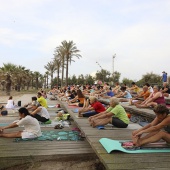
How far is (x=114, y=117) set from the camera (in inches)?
319

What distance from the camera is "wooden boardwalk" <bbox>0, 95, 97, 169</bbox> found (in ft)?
19.1

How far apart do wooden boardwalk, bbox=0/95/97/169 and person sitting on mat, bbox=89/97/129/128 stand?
1049mm

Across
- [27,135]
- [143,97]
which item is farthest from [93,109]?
[143,97]

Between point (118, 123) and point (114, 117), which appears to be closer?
point (118, 123)

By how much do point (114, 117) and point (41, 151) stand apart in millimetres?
2685

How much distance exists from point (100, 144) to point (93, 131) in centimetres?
157

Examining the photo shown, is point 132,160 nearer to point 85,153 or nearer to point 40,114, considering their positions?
point 85,153

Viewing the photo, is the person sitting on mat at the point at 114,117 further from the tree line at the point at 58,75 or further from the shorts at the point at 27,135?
the tree line at the point at 58,75

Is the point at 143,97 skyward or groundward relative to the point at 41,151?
skyward

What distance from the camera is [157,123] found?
5789mm

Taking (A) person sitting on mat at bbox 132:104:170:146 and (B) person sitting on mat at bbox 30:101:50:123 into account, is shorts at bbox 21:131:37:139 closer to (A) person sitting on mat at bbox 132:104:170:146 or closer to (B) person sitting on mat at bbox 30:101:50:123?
(B) person sitting on mat at bbox 30:101:50:123

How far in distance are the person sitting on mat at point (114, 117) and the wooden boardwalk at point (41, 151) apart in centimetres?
Answer: 105

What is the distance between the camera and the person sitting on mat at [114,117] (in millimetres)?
7973

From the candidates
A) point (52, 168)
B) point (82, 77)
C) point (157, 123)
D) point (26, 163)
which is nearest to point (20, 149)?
point (26, 163)
